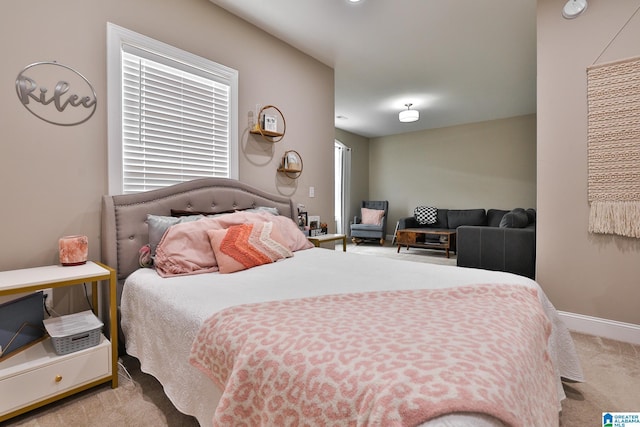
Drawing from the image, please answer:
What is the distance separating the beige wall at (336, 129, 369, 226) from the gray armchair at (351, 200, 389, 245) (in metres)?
0.32

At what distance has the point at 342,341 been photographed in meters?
0.89

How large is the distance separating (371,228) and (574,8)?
511 cm

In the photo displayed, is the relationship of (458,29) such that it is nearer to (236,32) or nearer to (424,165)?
(236,32)

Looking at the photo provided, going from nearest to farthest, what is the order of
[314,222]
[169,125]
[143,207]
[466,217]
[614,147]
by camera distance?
[143,207], [614,147], [169,125], [314,222], [466,217]

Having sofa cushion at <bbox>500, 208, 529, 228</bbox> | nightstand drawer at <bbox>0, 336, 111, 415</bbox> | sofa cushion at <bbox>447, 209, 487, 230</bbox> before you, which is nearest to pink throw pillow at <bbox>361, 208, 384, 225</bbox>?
sofa cushion at <bbox>447, 209, 487, 230</bbox>

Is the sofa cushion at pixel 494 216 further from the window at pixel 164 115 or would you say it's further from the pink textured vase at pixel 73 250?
the pink textured vase at pixel 73 250

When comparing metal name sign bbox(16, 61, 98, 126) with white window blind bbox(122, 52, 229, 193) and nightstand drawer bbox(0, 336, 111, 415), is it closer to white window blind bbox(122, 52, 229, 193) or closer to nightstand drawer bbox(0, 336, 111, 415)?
white window blind bbox(122, 52, 229, 193)

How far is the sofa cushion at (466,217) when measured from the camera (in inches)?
244

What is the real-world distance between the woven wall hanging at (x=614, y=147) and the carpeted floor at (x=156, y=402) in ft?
3.13

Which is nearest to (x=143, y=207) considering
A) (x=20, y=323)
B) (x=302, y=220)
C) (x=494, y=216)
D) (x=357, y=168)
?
(x=20, y=323)

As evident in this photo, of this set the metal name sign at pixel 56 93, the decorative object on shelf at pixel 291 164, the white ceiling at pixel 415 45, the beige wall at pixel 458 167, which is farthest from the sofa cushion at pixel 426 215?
the metal name sign at pixel 56 93

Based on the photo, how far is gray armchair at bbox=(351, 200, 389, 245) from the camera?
6.99m

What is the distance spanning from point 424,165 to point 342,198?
6.82 ft

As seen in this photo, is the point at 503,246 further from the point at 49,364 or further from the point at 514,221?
the point at 49,364
